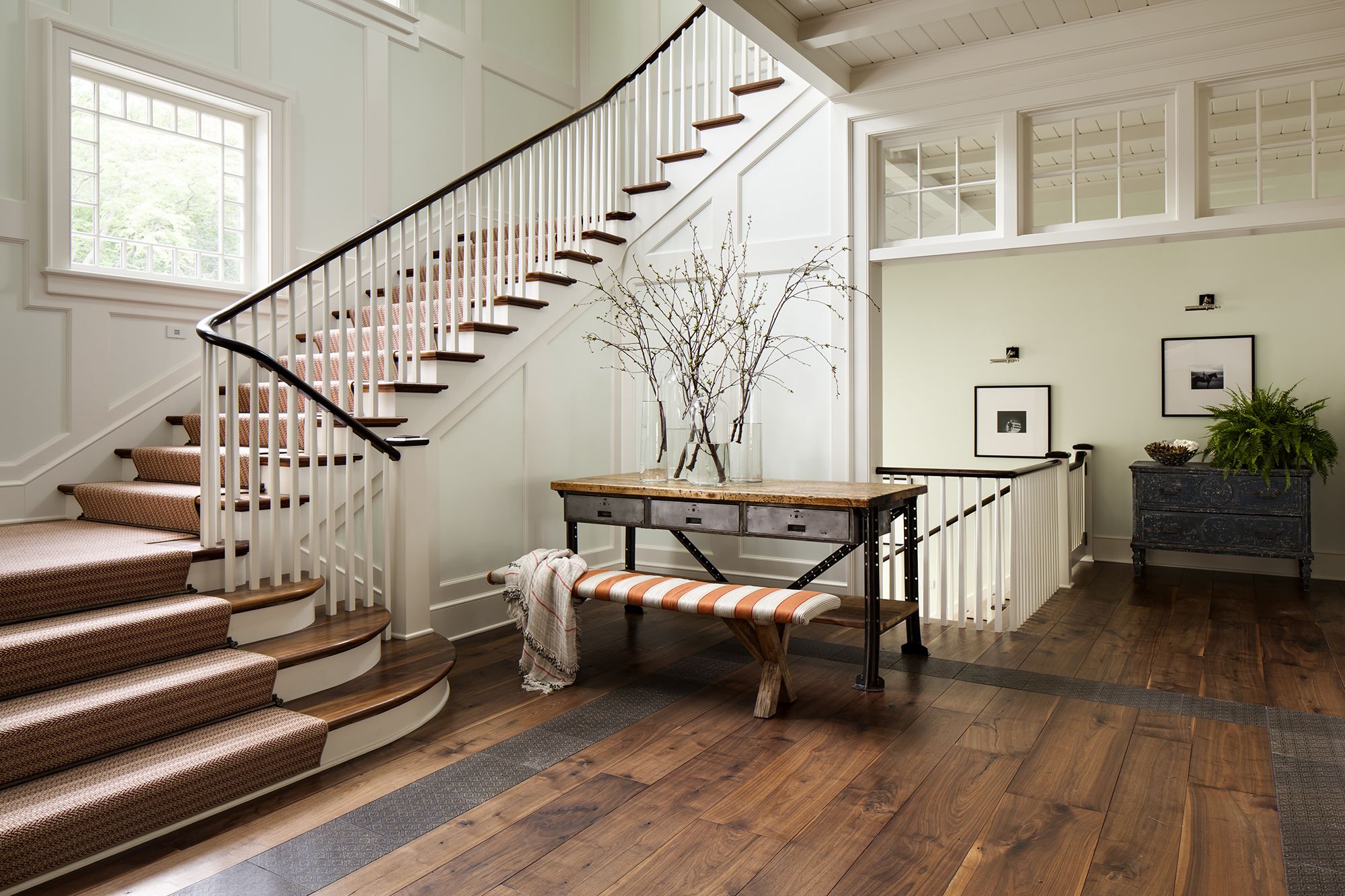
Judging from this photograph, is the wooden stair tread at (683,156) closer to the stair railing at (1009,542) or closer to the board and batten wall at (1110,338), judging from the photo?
the board and batten wall at (1110,338)

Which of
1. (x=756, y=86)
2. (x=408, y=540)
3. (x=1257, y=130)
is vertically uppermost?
(x=756, y=86)

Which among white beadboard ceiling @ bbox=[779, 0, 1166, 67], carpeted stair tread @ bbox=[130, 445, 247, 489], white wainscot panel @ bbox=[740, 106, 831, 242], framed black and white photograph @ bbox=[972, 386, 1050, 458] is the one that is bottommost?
carpeted stair tread @ bbox=[130, 445, 247, 489]

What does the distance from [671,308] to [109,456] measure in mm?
3096

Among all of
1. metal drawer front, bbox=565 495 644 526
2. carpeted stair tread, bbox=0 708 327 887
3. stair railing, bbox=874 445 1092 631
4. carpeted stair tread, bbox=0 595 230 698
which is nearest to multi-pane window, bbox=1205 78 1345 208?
stair railing, bbox=874 445 1092 631

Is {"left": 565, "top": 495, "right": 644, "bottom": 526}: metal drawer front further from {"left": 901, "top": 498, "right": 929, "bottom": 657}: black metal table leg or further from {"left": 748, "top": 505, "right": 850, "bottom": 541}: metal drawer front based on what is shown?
{"left": 901, "top": 498, "right": 929, "bottom": 657}: black metal table leg

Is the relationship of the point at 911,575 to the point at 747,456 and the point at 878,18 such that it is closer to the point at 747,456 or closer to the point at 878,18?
the point at 747,456

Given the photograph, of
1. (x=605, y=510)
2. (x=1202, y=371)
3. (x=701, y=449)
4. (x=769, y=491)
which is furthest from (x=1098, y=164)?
(x=605, y=510)

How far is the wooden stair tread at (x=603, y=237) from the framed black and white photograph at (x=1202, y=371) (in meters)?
4.55

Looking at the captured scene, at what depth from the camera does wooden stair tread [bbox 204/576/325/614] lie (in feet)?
10.4

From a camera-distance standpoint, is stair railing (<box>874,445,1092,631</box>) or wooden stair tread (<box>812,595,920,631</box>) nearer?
wooden stair tread (<box>812,595,920,631</box>)

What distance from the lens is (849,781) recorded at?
274cm

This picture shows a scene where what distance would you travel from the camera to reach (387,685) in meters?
3.22

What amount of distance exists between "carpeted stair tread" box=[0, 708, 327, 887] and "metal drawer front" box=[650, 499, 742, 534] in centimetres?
192

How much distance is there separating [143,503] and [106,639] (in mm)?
1253
